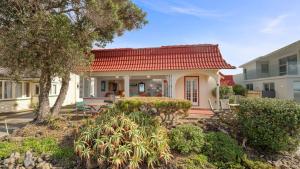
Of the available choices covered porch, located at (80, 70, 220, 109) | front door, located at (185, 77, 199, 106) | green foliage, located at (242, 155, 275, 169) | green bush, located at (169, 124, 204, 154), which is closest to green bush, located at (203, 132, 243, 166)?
green foliage, located at (242, 155, 275, 169)

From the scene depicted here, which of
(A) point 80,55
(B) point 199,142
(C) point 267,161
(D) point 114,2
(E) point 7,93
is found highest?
(D) point 114,2

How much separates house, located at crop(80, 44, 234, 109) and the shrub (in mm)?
7351

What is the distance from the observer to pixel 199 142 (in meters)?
9.41

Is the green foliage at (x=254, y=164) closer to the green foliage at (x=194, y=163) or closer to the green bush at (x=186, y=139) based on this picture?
the green foliage at (x=194, y=163)

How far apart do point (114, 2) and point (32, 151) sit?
9331mm

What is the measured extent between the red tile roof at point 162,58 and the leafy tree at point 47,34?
5968mm

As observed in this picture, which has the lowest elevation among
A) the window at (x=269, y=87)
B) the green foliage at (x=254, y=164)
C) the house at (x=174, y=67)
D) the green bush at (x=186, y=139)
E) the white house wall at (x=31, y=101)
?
the green foliage at (x=254, y=164)

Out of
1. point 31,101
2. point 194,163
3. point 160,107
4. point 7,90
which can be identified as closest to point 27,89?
point 31,101

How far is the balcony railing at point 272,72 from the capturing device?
84.0 ft

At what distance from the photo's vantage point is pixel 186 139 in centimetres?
949

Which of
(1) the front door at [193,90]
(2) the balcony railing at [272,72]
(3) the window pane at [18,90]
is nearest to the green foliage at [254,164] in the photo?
(1) the front door at [193,90]

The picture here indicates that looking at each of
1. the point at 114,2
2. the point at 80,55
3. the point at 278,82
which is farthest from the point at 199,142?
the point at 278,82

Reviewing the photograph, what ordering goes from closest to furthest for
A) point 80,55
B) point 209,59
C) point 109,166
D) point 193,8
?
point 109,166 → point 80,55 → point 193,8 → point 209,59

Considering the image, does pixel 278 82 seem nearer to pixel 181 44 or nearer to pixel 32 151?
pixel 181 44
